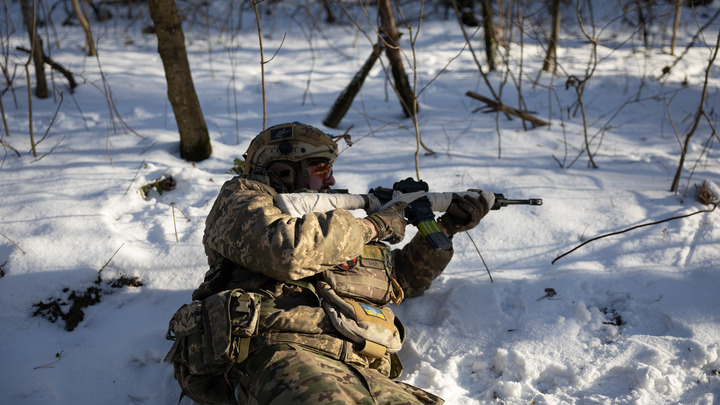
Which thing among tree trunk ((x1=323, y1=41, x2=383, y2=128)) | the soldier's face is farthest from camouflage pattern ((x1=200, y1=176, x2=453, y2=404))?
tree trunk ((x1=323, y1=41, x2=383, y2=128))

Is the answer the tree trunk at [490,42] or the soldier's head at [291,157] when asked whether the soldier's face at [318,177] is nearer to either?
the soldier's head at [291,157]

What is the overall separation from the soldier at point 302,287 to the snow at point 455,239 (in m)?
0.42

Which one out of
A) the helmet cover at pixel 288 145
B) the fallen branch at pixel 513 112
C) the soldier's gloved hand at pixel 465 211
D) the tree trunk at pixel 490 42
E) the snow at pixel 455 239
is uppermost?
the tree trunk at pixel 490 42

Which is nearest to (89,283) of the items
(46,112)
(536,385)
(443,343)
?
(443,343)

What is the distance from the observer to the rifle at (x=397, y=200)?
6.81 feet

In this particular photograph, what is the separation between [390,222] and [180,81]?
2247mm

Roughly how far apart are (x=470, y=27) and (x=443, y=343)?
6650 millimetres

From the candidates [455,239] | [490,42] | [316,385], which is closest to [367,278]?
[316,385]

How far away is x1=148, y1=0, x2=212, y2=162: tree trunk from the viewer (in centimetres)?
345

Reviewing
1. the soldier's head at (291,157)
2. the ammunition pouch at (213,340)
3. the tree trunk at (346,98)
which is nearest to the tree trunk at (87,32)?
the tree trunk at (346,98)

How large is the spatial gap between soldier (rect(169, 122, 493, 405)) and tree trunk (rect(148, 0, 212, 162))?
163 cm

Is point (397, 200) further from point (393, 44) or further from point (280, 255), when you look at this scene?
point (393, 44)

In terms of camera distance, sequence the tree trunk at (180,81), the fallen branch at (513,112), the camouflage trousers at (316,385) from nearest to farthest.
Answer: the camouflage trousers at (316,385) → the tree trunk at (180,81) → the fallen branch at (513,112)

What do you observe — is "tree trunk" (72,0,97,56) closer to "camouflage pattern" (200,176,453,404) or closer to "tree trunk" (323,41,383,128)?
"tree trunk" (323,41,383,128)
